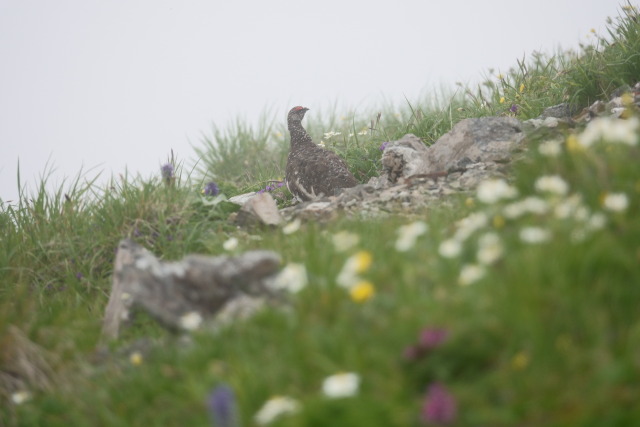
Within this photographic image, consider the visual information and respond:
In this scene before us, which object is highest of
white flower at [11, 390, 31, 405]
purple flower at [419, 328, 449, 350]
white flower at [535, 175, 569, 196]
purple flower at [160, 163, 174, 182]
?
purple flower at [160, 163, 174, 182]

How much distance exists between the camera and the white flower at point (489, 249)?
301cm

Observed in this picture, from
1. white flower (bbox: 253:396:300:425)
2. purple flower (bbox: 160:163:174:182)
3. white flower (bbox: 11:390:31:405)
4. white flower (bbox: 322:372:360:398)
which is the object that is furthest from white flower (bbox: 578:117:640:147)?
purple flower (bbox: 160:163:174:182)

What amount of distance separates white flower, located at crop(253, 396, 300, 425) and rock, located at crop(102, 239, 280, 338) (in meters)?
0.92

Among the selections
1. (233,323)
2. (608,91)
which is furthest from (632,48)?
(233,323)

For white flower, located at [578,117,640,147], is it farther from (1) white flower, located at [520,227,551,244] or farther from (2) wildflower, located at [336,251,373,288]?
(2) wildflower, located at [336,251,373,288]

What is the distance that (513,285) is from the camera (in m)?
2.81

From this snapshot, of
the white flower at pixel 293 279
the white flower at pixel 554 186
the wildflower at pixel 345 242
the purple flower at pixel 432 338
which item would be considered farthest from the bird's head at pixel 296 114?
the purple flower at pixel 432 338

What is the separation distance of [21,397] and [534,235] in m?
2.86

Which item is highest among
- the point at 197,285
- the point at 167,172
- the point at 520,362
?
the point at 167,172

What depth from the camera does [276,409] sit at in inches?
98.3

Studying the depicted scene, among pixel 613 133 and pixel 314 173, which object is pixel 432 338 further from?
pixel 314 173

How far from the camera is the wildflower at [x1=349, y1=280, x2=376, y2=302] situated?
287 cm

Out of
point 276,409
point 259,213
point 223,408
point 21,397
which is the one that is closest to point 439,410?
point 276,409

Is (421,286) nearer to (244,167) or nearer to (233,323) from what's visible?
(233,323)
